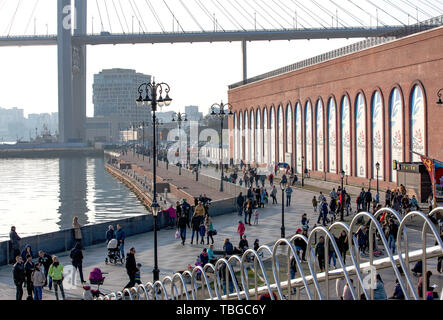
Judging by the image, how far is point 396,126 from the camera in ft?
124

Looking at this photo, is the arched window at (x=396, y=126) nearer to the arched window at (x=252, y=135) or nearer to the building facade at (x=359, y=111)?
the building facade at (x=359, y=111)

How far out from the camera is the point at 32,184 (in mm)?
69000

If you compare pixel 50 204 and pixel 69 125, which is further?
pixel 69 125

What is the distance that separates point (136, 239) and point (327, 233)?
1790 cm

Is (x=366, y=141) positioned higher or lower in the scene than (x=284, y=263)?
higher

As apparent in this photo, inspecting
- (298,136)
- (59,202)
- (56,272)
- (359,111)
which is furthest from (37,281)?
(298,136)

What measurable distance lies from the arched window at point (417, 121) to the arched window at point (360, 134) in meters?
6.00

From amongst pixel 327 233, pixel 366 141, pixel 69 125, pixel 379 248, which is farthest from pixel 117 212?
pixel 69 125

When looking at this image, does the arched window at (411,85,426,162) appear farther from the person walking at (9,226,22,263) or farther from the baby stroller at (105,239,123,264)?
the person walking at (9,226,22,263)

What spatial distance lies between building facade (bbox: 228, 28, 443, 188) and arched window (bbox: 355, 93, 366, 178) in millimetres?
68

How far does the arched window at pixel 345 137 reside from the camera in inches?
1743

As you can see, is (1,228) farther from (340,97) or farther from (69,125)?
(69,125)

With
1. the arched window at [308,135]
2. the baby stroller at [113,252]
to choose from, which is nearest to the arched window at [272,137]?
the arched window at [308,135]

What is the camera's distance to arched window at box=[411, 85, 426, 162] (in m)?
34.8
